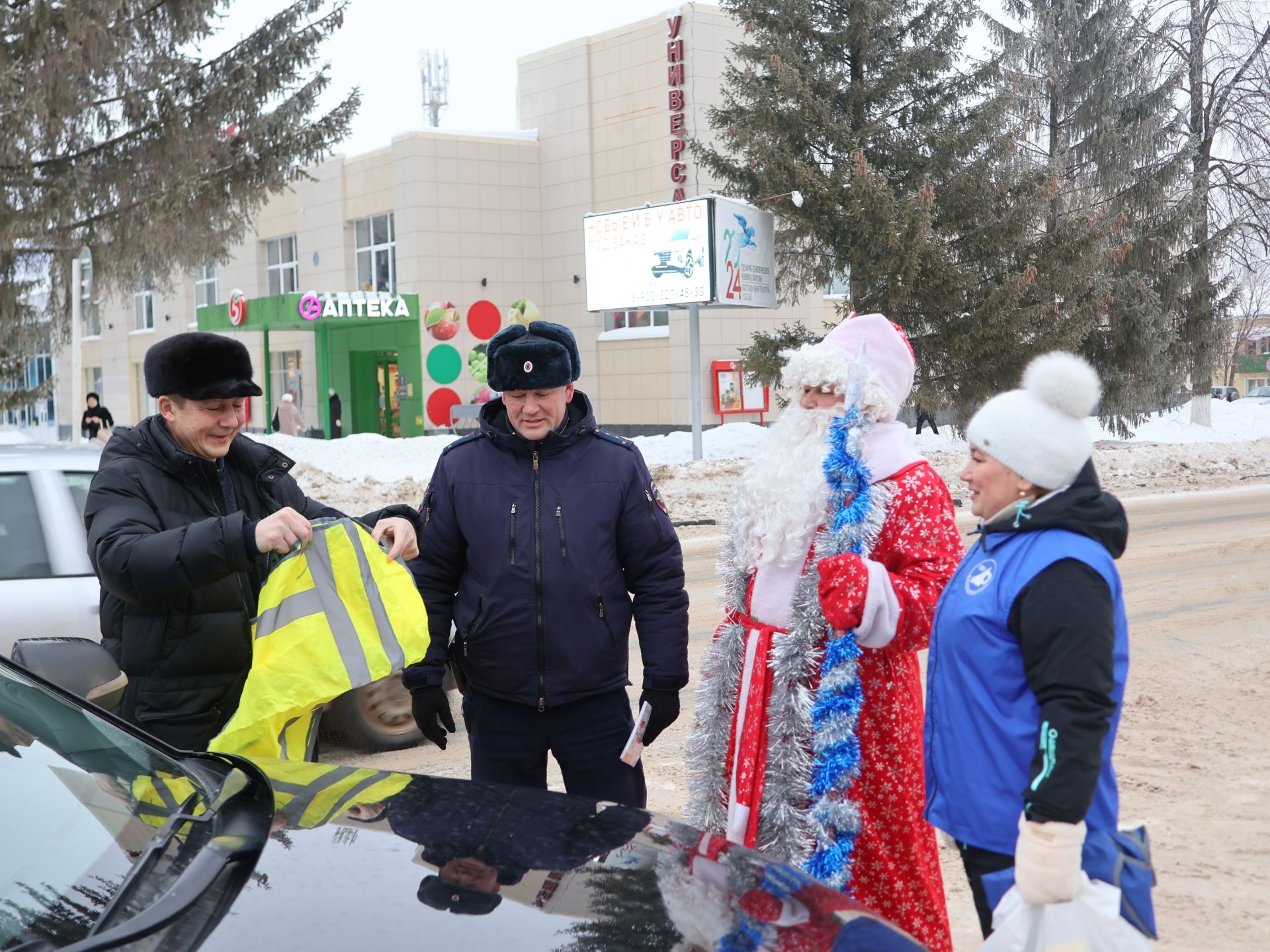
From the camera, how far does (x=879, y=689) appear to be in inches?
124

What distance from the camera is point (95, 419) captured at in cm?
2402

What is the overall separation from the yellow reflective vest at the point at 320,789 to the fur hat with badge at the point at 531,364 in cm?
113

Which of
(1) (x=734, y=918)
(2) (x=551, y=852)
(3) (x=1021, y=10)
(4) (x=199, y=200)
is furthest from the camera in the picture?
(3) (x=1021, y=10)

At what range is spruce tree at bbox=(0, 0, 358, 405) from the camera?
17.5 metres

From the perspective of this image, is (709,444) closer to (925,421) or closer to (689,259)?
(689,259)

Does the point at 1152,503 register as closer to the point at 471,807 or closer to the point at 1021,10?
the point at 471,807

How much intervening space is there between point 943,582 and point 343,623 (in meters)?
1.56

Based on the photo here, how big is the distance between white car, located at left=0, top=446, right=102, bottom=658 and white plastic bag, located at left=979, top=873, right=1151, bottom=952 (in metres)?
4.00

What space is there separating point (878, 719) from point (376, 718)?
3410mm

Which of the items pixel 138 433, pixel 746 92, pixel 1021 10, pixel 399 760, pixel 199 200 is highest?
pixel 1021 10

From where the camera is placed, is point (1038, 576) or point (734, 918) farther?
point (1038, 576)

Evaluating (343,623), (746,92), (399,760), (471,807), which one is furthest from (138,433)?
(746,92)

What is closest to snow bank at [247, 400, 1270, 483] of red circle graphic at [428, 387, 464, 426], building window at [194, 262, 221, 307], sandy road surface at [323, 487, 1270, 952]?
red circle graphic at [428, 387, 464, 426]

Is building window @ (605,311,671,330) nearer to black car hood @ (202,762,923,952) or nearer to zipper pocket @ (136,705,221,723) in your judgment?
zipper pocket @ (136,705,221,723)
